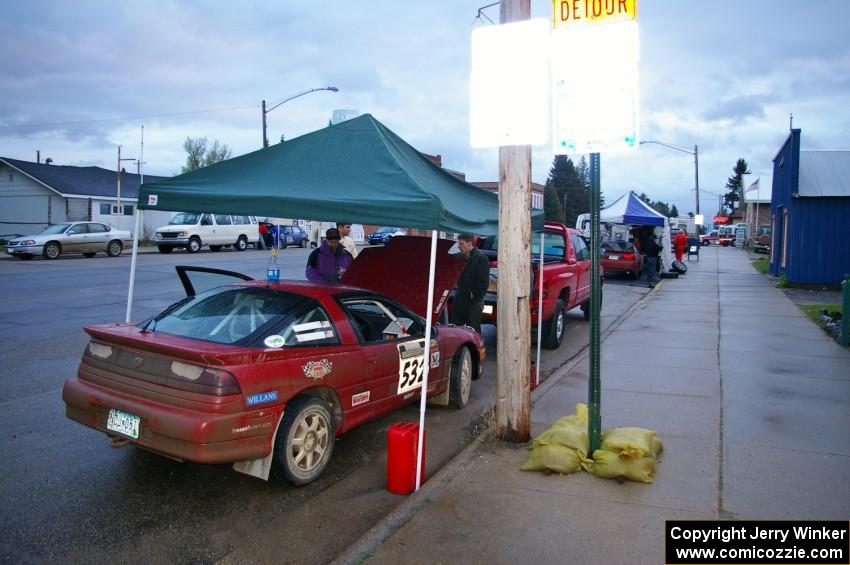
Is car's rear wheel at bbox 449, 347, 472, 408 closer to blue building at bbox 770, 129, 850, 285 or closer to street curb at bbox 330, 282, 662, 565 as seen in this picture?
street curb at bbox 330, 282, 662, 565

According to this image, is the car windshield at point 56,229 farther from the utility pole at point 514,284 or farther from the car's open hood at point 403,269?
the utility pole at point 514,284

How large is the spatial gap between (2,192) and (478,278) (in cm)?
4277

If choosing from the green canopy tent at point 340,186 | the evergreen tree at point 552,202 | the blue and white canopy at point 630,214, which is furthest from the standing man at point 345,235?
the evergreen tree at point 552,202

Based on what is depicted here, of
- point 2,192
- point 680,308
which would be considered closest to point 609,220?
point 680,308

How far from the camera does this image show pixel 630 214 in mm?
21578

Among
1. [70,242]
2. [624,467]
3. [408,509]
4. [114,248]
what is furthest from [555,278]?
[114,248]

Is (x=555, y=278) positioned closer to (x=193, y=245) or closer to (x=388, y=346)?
(x=388, y=346)

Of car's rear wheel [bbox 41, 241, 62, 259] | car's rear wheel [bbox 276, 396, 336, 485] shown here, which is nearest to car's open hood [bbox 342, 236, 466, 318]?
car's rear wheel [bbox 276, 396, 336, 485]

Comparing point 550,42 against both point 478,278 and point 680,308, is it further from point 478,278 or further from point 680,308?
point 680,308

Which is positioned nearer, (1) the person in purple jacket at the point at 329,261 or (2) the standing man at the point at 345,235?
(1) the person in purple jacket at the point at 329,261

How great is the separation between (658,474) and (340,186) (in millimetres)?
3302

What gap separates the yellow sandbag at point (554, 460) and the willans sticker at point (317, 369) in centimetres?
161

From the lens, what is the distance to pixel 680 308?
49.7 ft

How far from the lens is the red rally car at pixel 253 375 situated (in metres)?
4.01
